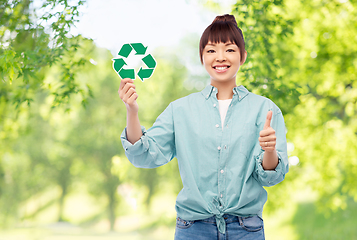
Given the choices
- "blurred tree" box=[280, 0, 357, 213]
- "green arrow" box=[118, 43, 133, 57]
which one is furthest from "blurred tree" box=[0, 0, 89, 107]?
"blurred tree" box=[280, 0, 357, 213]

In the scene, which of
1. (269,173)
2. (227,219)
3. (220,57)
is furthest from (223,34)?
(227,219)

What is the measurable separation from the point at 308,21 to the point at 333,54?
2.69 ft

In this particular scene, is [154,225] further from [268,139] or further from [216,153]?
[268,139]

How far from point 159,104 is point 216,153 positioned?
9955mm

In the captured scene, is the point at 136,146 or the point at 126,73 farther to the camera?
the point at 126,73

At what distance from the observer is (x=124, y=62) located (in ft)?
5.54

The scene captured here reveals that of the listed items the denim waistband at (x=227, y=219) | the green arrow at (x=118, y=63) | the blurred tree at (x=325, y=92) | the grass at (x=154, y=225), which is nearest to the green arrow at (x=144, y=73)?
the green arrow at (x=118, y=63)

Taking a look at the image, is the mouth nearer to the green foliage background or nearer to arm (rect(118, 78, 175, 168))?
arm (rect(118, 78, 175, 168))

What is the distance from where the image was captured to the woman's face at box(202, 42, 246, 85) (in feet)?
5.50

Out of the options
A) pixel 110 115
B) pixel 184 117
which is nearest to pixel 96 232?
pixel 110 115

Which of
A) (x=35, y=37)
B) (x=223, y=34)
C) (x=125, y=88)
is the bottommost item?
(x=125, y=88)

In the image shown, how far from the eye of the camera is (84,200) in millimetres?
19359

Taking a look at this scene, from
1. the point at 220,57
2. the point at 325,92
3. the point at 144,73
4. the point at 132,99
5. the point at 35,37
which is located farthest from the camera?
the point at 325,92

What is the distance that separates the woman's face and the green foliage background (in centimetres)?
134
